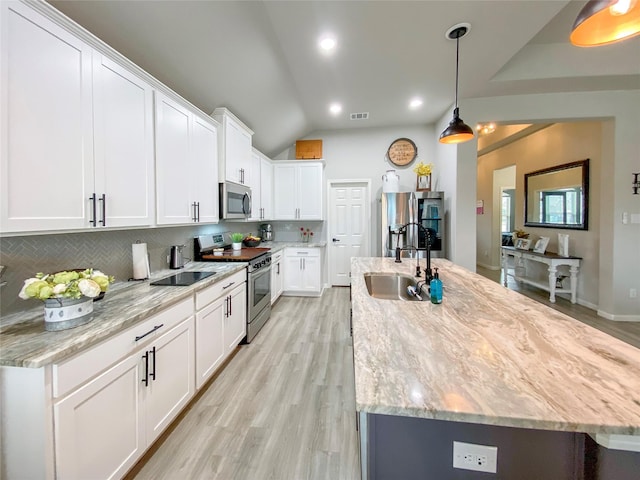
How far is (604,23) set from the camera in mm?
1134

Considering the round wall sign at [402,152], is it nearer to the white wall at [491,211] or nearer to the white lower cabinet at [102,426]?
the white wall at [491,211]

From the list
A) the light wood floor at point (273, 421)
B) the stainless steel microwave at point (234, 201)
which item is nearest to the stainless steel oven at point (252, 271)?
the light wood floor at point (273, 421)

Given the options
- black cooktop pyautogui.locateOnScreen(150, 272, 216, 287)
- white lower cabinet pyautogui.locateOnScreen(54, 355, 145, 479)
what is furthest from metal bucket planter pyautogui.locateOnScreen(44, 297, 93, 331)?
black cooktop pyautogui.locateOnScreen(150, 272, 216, 287)

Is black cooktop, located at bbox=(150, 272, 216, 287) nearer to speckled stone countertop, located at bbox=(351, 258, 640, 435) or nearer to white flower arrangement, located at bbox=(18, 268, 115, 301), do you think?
white flower arrangement, located at bbox=(18, 268, 115, 301)

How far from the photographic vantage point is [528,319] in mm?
1299

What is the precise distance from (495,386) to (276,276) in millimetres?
3756

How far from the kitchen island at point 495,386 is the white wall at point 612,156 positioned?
3.36 m

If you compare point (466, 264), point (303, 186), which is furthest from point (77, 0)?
Result: point (466, 264)

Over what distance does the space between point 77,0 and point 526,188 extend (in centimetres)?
678

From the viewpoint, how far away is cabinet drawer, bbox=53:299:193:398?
1036 mm

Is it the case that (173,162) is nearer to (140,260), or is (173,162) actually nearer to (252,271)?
(140,260)

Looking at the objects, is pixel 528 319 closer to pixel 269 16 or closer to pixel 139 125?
pixel 139 125

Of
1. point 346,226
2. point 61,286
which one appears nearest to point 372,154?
point 346,226

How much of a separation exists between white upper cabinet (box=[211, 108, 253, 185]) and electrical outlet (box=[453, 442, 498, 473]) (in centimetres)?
306
